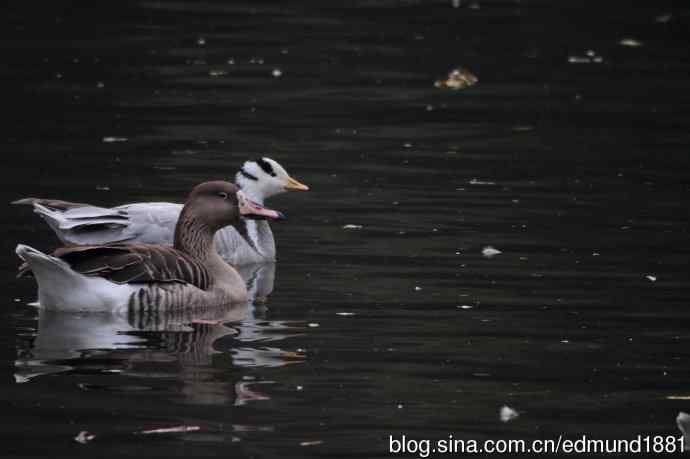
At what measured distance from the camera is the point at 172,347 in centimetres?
1177

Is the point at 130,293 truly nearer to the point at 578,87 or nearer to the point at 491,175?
the point at 491,175

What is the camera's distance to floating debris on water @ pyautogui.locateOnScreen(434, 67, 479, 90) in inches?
959

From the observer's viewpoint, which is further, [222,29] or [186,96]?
[222,29]

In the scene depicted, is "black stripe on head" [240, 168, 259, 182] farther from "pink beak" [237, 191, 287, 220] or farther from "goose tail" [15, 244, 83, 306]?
"goose tail" [15, 244, 83, 306]

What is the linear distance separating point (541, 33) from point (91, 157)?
37.9ft

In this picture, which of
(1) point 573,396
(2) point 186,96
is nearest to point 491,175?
(2) point 186,96

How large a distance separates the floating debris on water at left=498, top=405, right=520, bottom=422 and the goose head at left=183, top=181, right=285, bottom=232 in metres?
4.38

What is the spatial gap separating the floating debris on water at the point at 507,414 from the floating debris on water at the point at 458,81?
47.7 ft

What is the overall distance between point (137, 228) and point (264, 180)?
202 cm

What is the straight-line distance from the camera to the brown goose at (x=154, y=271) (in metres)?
12.6

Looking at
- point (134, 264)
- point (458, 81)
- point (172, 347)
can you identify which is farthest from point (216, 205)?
point (458, 81)

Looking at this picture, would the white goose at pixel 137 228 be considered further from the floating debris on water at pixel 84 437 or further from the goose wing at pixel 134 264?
the floating debris on water at pixel 84 437

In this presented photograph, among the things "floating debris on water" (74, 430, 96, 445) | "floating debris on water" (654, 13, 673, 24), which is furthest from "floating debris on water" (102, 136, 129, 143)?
"floating debris on water" (654, 13, 673, 24)

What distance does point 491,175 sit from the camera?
18469 mm
